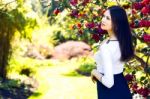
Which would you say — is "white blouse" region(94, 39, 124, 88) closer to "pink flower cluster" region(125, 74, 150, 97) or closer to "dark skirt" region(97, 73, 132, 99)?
"dark skirt" region(97, 73, 132, 99)

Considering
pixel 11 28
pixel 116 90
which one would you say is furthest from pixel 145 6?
pixel 11 28

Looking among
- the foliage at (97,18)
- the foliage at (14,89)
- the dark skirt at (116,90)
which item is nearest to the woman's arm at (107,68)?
the dark skirt at (116,90)

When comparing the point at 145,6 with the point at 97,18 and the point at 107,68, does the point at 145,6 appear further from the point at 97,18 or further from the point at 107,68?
the point at 107,68

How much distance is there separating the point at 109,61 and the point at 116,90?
0.42 meters

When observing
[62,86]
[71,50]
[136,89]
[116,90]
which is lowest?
[62,86]

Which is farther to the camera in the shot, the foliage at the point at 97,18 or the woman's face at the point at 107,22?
the foliage at the point at 97,18

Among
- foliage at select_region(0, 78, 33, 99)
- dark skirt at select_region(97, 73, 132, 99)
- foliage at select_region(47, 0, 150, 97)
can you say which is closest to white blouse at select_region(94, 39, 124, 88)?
dark skirt at select_region(97, 73, 132, 99)

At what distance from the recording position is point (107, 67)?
4.23m

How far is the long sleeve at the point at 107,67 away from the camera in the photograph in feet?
13.9

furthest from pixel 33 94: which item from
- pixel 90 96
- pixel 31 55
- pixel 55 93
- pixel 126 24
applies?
pixel 31 55

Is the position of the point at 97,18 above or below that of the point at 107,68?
above

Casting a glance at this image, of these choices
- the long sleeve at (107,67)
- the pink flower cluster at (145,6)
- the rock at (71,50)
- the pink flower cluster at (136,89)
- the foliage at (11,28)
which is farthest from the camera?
the rock at (71,50)

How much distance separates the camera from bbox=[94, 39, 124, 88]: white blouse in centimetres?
424

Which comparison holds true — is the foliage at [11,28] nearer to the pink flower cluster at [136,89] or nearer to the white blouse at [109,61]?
the pink flower cluster at [136,89]
